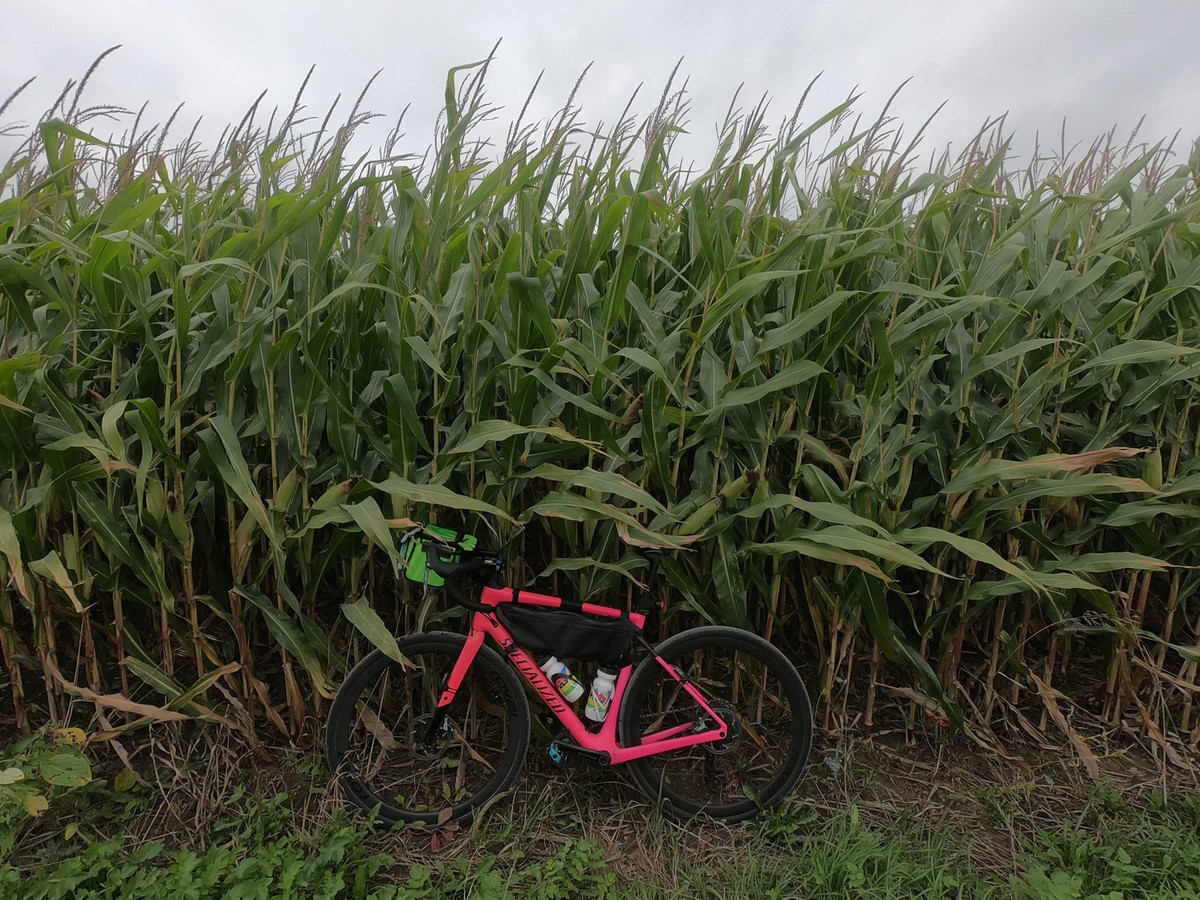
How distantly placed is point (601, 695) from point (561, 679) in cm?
13

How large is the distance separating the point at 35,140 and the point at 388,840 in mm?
2389

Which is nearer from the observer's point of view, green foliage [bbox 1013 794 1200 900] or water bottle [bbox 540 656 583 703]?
green foliage [bbox 1013 794 1200 900]

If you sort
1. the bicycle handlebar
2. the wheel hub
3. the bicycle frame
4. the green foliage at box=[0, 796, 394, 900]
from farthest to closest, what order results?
1. the wheel hub
2. the bicycle frame
3. the bicycle handlebar
4. the green foliage at box=[0, 796, 394, 900]

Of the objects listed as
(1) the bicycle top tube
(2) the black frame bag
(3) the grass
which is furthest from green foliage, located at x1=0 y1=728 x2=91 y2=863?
(2) the black frame bag

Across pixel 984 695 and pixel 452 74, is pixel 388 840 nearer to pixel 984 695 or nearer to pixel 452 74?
pixel 984 695

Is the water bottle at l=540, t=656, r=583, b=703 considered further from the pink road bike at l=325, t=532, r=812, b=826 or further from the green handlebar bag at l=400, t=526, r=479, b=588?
the green handlebar bag at l=400, t=526, r=479, b=588

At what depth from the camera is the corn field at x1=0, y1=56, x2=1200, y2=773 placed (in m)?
1.86

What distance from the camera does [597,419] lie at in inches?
76.2

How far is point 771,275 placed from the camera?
1.73 m

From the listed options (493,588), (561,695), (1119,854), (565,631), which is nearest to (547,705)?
(561,695)

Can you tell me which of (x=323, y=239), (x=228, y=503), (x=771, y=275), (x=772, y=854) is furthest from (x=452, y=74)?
(x=772, y=854)

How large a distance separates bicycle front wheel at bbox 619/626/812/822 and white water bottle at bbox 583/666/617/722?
2.0 inches

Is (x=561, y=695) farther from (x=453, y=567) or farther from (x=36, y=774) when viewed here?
(x=36, y=774)

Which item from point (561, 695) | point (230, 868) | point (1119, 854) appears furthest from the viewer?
point (561, 695)
